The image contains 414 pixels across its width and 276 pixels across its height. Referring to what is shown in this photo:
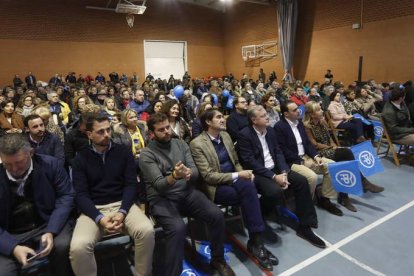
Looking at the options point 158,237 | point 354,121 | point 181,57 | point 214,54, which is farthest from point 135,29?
point 158,237

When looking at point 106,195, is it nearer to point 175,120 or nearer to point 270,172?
point 270,172

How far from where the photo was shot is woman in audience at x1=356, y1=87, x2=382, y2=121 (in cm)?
621

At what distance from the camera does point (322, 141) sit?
371 centimetres

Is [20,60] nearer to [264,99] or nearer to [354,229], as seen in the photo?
[264,99]

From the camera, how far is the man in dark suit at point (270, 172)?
8.87 ft

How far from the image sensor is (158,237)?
276 cm

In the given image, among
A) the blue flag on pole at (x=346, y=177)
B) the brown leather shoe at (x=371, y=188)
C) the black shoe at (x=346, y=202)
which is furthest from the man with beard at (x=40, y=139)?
the brown leather shoe at (x=371, y=188)

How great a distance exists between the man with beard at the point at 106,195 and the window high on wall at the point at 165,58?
585 inches

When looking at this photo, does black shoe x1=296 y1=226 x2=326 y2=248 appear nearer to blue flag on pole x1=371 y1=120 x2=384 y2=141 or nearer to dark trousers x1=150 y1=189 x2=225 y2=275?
dark trousers x1=150 y1=189 x2=225 y2=275

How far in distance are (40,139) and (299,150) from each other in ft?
9.47

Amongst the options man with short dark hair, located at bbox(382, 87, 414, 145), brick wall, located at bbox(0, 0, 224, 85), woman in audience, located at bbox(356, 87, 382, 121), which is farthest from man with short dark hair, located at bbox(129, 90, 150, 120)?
brick wall, located at bbox(0, 0, 224, 85)

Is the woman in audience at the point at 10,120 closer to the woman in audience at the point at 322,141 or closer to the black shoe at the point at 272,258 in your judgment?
the black shoe at the point at 272,258

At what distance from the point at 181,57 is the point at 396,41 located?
11.1 meters

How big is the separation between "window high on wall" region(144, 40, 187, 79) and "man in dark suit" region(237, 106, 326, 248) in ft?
47.6
